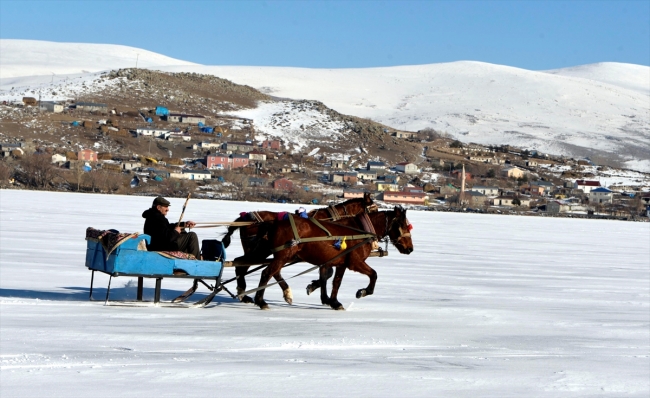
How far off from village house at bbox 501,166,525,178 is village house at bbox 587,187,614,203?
15539mm

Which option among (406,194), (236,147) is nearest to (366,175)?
(236,147)

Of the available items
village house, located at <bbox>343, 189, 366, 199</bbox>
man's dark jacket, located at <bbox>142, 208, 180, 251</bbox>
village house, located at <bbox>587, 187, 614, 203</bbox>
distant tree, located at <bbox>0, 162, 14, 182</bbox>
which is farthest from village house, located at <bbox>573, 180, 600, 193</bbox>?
man's dark jacket, located at <bbox>142, 208, 180, 251</bbox>

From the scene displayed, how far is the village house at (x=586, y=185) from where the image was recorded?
378 feet

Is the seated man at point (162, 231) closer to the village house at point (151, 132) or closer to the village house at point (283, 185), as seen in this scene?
the village house at point (283, 185)

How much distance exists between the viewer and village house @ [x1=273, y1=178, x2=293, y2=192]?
83.1 meters

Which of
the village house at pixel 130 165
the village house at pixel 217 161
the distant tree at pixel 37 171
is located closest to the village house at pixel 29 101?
the village house at pixel 217 161

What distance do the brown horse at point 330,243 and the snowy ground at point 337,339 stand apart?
0.48 meters

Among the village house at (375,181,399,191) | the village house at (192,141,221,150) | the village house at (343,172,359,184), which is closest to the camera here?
the village house at (343,172,359,184)

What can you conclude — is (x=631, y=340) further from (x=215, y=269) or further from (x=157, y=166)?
(x=157, y=166)

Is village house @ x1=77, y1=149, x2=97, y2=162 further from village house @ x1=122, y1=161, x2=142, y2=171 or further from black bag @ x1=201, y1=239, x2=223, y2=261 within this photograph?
black bag @ x1=201, y1=239, x2=223, y2=261

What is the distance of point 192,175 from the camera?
90.2m

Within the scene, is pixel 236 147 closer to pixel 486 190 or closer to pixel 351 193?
pixel 486 190

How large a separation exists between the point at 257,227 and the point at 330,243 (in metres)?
0.92

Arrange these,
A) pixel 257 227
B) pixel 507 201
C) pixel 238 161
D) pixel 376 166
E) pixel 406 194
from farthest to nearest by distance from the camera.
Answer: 1. pixel 376 166
2. pixel 238 161
3. pixel 507 201
4. pixel 406 194
5. pixel 257 227
